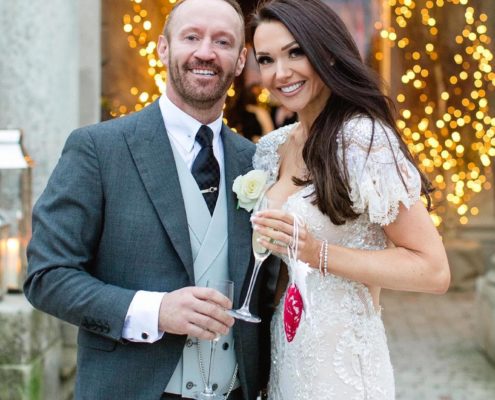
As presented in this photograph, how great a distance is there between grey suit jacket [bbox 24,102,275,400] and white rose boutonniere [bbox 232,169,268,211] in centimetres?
12

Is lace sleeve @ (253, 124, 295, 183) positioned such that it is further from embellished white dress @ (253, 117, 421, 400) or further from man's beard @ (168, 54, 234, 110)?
man's beard @ (168, 54, 234, 110)

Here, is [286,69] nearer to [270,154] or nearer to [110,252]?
[270,154]

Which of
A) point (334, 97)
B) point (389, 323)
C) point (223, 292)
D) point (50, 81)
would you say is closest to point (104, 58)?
point (50, 81)

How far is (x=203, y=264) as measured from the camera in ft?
8.06

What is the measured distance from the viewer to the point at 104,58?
8.12 meters

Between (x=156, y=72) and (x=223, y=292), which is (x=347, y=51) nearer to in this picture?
(x=223, y=292)

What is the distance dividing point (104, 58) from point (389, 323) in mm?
3729

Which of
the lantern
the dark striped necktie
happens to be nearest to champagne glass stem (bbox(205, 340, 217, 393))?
the dark striped necktie

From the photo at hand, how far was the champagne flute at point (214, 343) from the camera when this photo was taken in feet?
7.38

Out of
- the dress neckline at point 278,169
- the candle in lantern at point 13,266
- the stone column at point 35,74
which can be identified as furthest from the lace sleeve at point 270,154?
the stone column at point 35,74

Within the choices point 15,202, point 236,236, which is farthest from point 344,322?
point 15,202

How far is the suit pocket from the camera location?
93.6 inches

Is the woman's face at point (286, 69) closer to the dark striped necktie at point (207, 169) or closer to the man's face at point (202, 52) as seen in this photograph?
the man's face at point (202, 52)

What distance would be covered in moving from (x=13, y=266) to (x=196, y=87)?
2.65 meters
